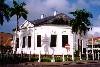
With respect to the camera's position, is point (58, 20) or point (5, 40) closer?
point (58, 20)

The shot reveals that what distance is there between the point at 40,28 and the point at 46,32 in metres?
1.56

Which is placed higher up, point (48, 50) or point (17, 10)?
point (17, 10)

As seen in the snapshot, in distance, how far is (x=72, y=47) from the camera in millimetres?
59562

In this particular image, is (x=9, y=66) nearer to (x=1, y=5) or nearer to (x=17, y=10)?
(x=1, y=5)

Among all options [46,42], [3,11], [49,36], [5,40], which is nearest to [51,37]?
[49,36]

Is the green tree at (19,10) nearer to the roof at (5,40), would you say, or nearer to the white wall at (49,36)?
the white wall at (49,36)

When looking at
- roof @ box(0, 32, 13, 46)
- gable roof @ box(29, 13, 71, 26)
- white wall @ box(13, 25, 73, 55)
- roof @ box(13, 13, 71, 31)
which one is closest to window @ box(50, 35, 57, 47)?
white wall @ box(13, 25, 73, 55)

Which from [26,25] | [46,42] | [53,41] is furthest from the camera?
[26,25]

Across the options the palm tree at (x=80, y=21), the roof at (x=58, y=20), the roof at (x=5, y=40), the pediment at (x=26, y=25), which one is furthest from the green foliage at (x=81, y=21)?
the roof at (x=5, y=40)

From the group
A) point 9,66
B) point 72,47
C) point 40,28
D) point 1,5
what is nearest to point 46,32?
point 40,28

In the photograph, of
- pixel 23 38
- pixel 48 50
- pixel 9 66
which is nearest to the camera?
pixel 9 66

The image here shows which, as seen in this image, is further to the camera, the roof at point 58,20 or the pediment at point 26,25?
the pediment at point 26,25

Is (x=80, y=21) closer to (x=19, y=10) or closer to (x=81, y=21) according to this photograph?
(x=81, y=21)

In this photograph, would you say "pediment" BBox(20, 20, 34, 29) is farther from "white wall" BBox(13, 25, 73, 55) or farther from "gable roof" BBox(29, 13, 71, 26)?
"white wall" BBox(13, 25, 73, 55)
